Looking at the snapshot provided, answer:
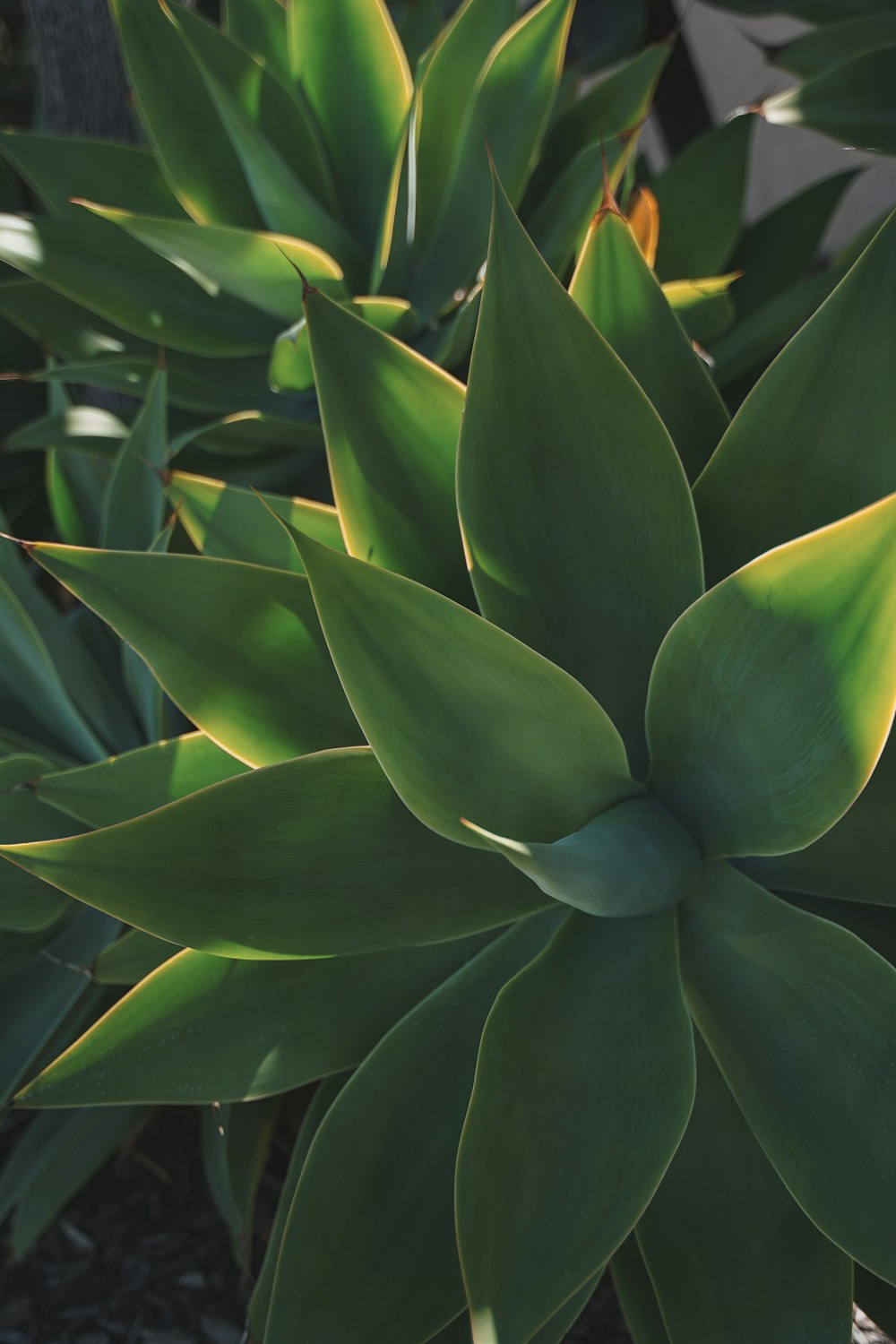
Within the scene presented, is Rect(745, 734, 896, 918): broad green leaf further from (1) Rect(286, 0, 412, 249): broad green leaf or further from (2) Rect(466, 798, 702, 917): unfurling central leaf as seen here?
(1) Rect(286, 0, 412, 249): broad green leaf

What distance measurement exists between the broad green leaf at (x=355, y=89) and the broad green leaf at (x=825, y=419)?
0.77m

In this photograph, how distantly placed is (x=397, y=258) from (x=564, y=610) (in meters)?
0.69

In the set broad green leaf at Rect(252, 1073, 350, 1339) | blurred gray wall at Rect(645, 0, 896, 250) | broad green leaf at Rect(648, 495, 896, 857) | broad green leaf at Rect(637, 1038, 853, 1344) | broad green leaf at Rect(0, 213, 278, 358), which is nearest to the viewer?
broad green leaf at Rect(648, 495, 896, 857)

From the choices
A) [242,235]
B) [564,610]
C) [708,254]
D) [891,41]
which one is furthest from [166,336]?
[891,41]

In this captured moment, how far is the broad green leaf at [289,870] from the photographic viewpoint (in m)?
0.62

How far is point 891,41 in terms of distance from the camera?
137 centimetres

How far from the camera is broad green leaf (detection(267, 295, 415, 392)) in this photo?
3.56ft

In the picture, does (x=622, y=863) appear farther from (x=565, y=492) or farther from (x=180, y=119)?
(x=180, y=119)

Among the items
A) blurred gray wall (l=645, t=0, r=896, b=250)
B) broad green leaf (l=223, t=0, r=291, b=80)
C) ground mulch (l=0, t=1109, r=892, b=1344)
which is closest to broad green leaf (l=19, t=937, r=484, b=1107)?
ground mulch (l=0, t=1109, r=892, b=1344)

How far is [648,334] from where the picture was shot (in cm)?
78

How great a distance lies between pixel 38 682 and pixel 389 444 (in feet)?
1.65

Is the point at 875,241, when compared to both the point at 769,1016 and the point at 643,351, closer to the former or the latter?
the point at 643,351

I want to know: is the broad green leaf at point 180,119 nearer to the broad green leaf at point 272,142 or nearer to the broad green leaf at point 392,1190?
the broad green leaf at point 272,142

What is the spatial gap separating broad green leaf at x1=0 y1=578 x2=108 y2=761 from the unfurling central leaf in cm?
55
